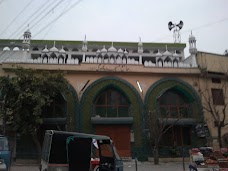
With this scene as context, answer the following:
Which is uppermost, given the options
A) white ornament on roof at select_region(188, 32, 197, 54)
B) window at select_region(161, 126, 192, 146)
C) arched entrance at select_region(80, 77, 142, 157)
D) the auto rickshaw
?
white ornament on roof at select_region(188, 32, 197, 54)

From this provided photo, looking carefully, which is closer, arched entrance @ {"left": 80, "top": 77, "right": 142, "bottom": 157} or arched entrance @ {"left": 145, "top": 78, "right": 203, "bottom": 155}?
arched entrance @ {"left": 80, "top": 77, "right": 142, "bottom": 157}

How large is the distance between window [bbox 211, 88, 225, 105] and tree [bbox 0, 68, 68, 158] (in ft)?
46.7

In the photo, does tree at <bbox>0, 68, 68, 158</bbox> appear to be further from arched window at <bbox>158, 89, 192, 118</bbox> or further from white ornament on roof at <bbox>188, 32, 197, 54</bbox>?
white ornament on roof at <bbox>188, 32, 197, 54</bbox>

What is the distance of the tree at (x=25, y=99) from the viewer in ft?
62.4

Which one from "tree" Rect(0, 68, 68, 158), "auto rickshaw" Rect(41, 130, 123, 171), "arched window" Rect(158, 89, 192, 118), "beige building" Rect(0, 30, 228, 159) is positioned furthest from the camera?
"arched window" Rect(158, 89, 192, 118)

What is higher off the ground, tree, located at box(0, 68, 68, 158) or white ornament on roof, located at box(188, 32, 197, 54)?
white ornament on roof, located at box(188, 32, 197, 54)

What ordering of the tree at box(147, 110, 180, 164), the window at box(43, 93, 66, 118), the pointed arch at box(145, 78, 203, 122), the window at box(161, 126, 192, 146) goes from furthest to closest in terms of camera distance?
the window at box(161, 126, 192, 146) → the pointed arch at box(145, 78, 203, 122) → the window at box(43, 93, 66, 118) → the tree at box(147, 110, 180, 164)

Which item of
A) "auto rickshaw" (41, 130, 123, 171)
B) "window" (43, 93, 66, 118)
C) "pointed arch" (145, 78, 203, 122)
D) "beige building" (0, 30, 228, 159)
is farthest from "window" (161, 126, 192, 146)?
"auto rickshaw" (41, 130, 123, 171)

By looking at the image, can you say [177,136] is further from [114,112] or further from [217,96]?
[114,112]

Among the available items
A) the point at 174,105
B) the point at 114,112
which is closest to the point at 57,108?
the point at 114,112

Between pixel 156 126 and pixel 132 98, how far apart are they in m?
3.37

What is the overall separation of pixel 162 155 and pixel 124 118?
4442mm

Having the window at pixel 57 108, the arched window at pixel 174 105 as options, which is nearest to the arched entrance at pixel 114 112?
the window at pixel 57 108

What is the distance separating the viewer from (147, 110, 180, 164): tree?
20047mm
